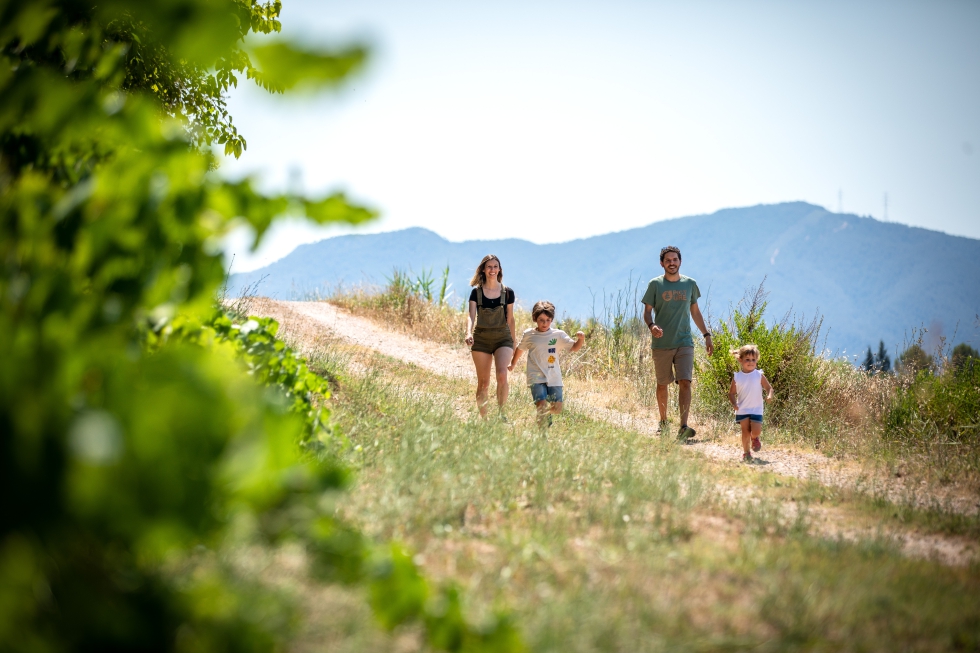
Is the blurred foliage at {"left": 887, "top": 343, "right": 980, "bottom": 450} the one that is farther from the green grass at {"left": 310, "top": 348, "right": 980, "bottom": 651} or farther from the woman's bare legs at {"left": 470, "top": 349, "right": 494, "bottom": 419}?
the woman's bare legs at {"left": 470, "top": 349, "right": 494, "bottom": 419}

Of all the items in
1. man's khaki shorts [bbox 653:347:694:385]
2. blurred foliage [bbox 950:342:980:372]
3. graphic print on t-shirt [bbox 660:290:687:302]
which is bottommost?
man's khaki shorts [bbox 653:347:694:385]

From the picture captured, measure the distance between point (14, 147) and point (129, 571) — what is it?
110 cm

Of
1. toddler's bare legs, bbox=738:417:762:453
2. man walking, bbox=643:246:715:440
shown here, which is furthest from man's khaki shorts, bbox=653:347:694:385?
toddler's bare legs, bbox=738:417:762:453

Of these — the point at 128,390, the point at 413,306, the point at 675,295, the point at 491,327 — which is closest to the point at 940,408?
the point at 675,295

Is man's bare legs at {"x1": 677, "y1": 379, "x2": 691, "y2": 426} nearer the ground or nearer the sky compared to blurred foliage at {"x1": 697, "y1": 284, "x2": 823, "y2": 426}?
nearer the ground

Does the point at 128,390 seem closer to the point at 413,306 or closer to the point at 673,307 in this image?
the point at 673,307

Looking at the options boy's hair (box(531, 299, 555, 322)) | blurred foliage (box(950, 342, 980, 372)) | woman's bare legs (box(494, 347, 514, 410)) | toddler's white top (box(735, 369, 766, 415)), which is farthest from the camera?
blurred foliage (box(950, 342, 980, 372))

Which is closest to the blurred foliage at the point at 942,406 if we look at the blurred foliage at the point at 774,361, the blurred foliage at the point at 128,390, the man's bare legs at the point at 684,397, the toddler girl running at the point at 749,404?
the blurred foliage at the point at 774,361

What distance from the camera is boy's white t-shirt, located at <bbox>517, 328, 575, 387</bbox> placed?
7.86 m

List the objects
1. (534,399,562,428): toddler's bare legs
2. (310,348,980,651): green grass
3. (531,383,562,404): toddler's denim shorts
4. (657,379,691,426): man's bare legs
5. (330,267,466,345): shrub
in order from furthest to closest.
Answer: (330,267,466,345): shrub, (657,379,691,426): man's bare legs, (531,383,562,404): toddler's denim shorts, (534,399,562,428): toddler's bare legs, (310,348,980,651): green grass

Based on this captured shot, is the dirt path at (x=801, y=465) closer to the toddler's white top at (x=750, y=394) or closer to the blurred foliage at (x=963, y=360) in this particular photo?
the toddler's white top at (x=750, y=394)

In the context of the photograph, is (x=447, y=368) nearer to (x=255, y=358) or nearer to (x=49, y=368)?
(x=255, y=358)

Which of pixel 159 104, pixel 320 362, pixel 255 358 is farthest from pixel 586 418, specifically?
pixel 159 104

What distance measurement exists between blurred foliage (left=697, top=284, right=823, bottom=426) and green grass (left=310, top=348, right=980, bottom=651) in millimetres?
5001
